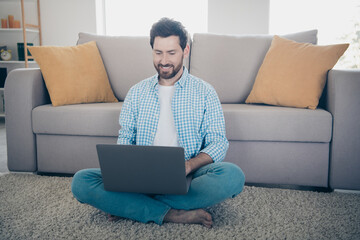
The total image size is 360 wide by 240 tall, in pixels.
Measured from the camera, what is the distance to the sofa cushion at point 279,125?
179 cm

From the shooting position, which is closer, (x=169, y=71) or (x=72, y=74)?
(x=169, y=71)

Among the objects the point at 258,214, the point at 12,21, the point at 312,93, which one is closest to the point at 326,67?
the point at 312,93

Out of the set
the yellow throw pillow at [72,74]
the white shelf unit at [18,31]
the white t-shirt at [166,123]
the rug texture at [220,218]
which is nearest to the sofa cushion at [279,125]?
the rug texture at [220,218]

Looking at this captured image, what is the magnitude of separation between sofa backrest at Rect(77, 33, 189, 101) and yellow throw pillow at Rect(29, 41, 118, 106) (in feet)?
0.39

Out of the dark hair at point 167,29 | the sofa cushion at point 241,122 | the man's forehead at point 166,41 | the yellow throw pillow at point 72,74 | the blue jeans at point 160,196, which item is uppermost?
the dark hair at point 167,29

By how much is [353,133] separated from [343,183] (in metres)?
0.27

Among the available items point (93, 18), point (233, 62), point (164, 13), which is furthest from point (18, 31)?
point (233, 62)

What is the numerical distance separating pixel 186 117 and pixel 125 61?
3.74ft

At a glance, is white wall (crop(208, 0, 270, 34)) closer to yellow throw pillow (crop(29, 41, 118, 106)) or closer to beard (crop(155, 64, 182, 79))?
yellow throw pillow (crop(29, 41, 118, 106))

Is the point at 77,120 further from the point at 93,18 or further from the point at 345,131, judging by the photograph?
the point at 93,18

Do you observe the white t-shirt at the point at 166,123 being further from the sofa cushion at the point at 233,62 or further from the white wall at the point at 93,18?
the white wall at the point at 93,18

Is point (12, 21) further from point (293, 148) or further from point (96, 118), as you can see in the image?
point (293, 148)

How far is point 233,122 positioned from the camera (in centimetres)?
186

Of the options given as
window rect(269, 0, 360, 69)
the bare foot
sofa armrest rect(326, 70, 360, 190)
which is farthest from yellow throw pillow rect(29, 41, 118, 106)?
window rect(269, 0, 360, 69)
